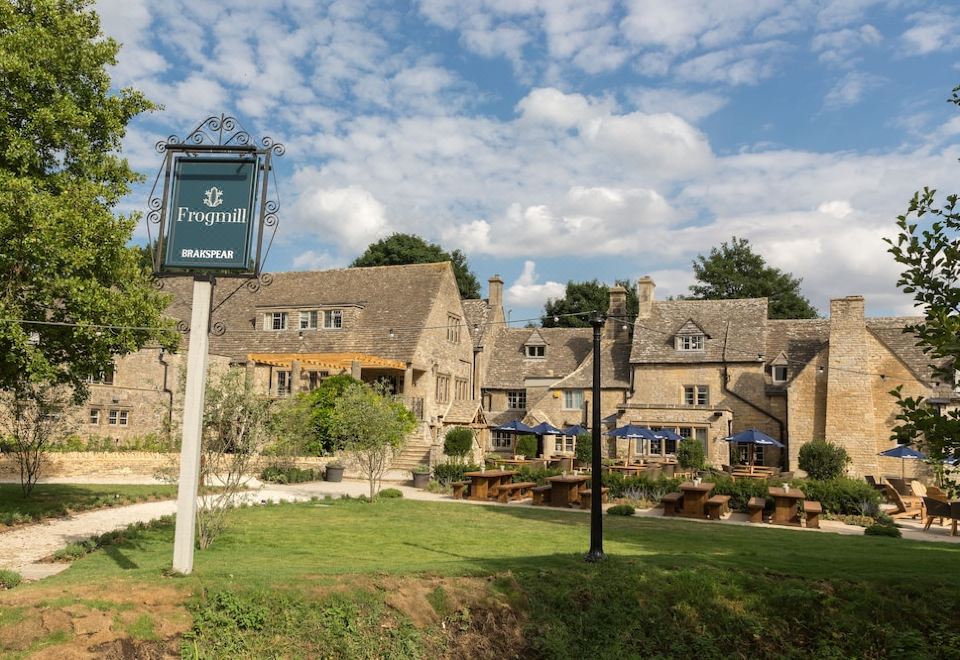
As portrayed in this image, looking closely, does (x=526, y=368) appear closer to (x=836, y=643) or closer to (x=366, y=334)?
(x=366, y=334)

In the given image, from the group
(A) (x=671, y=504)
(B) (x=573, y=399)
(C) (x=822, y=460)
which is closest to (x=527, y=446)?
(B) (x=573, y=399)

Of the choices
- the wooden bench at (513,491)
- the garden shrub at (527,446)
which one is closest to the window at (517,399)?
the garden shrub at (527,446)

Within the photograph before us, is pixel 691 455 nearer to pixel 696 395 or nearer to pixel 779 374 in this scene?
pixel 696 395

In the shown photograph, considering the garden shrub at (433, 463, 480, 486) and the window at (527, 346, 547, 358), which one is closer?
the garden shrub at (433, 463, 480, 486)

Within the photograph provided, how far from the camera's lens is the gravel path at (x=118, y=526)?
1323cm

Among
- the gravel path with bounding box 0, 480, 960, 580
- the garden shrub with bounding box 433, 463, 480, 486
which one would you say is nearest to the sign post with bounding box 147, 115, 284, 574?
the gravel path with bounding box 0, 480, 960, 580

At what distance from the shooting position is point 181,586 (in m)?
9.17

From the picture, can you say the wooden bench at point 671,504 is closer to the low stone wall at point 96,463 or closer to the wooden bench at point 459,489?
the wooden bench at point 459,489

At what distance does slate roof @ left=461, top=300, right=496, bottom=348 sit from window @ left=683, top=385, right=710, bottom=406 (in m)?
13.8

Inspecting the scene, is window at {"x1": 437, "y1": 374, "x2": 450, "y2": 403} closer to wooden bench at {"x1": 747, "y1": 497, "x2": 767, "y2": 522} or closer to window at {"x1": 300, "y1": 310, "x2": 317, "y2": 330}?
window at {"x1": 300, "y1": 310, "x2": 317, "y2": 330}

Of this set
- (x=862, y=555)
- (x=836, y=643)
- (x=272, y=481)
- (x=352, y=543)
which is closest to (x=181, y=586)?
(x=352, y=543)

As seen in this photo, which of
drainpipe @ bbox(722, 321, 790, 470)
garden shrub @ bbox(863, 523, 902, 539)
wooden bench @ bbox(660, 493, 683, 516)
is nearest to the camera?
garden shrub @ bbox(863, 523, 902, 539)

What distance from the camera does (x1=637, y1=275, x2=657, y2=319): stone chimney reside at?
45.2m

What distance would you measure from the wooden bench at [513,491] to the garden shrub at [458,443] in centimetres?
974
